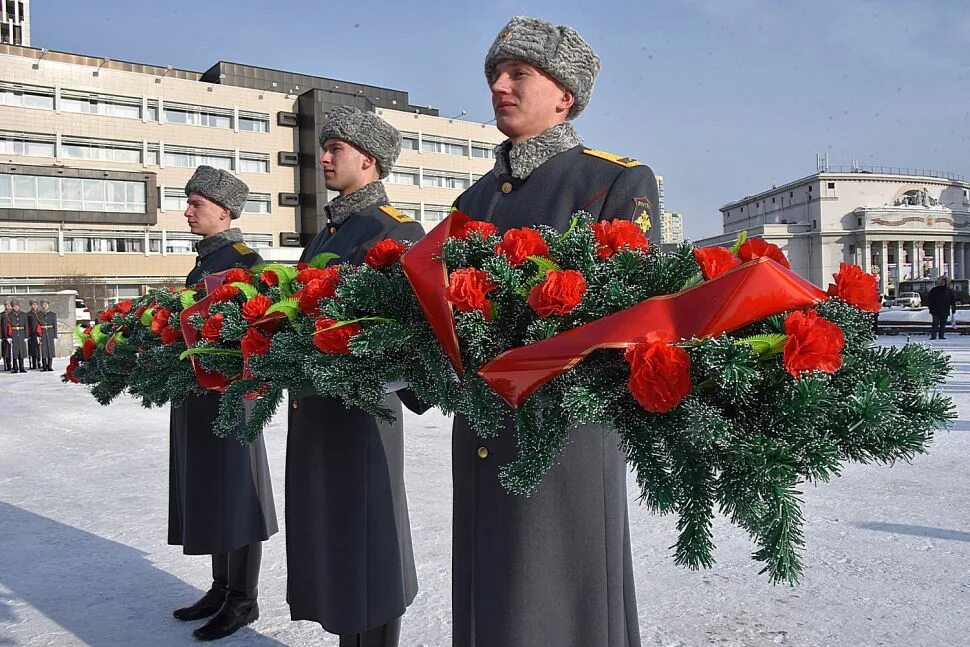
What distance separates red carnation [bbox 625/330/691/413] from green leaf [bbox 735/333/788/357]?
0.09 metres

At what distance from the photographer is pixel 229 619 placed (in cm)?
295

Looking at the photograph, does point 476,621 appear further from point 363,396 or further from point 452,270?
point 452,270

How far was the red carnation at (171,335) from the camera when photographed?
2164 mm

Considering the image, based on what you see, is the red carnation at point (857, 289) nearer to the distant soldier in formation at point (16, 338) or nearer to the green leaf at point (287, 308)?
the green leaf at point (287, 308)

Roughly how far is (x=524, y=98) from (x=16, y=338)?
59.5ft

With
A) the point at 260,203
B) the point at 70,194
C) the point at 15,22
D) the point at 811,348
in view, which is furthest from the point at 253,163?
the point at 15,22

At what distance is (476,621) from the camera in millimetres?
1643

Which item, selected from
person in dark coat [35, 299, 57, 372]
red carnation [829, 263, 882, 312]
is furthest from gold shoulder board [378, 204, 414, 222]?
person in dark coat [35, 299, 57, 372]

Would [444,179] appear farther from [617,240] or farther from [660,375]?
[660,375]

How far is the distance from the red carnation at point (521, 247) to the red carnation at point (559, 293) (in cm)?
12

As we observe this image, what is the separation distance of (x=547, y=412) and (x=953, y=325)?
22.7m

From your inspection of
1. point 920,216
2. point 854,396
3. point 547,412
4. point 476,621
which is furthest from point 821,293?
point 920,216

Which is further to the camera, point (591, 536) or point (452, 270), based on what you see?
point (591, 536)

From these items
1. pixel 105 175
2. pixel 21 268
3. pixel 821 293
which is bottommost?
pixel 821 293
